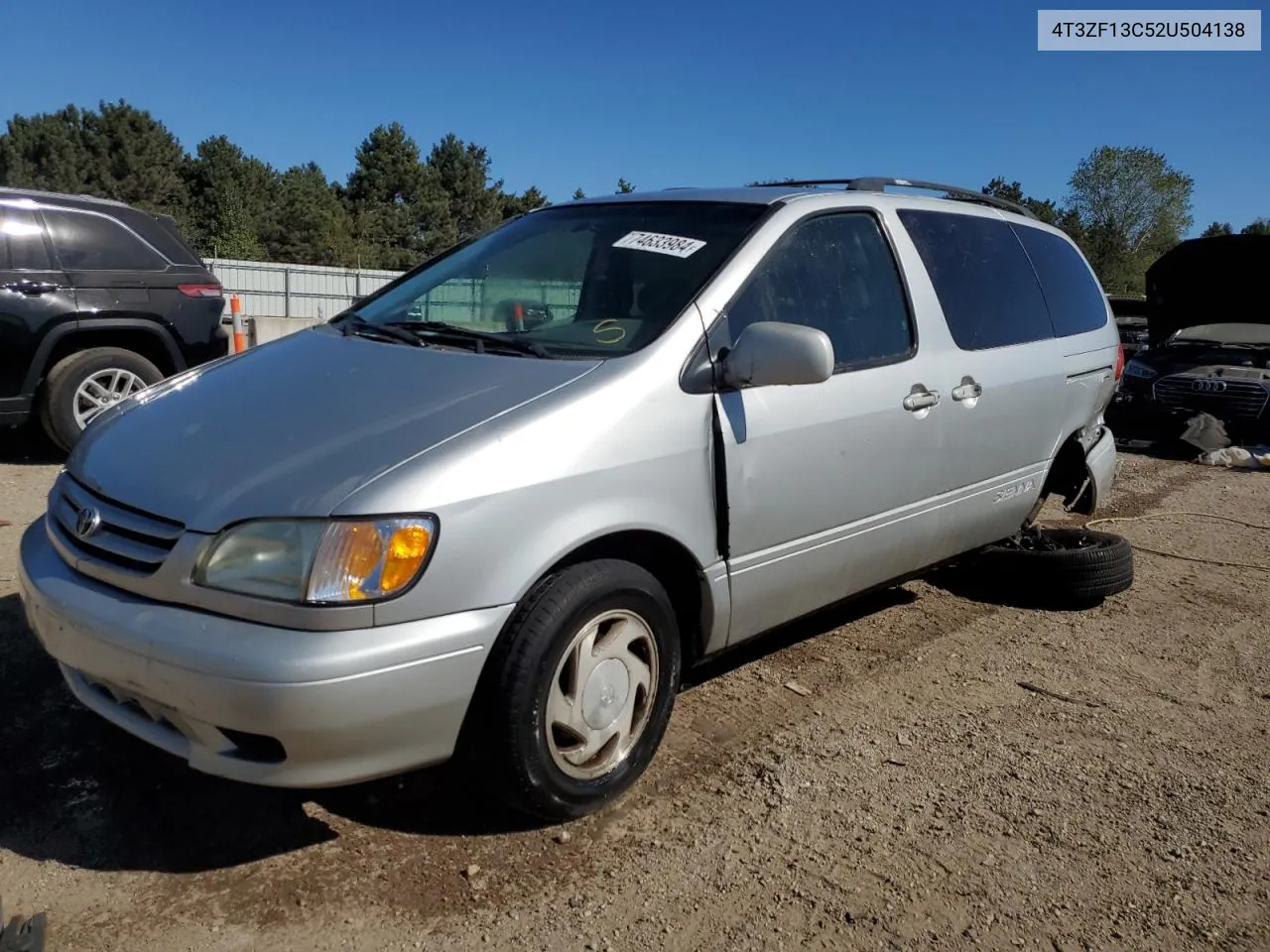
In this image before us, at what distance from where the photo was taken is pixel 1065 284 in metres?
4.91

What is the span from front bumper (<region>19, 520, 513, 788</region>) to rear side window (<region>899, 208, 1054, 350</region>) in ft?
7.83

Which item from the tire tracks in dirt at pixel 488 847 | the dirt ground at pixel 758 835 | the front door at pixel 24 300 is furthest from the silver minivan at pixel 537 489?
the front door at pixel 24 300

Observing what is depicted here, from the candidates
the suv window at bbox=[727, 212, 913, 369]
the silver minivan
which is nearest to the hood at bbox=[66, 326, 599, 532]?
the silver minivan

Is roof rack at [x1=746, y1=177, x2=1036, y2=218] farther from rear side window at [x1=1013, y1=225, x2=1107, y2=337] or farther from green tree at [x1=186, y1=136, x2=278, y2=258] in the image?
green tree at [x1=186, y1=136, x2=278, y2=258]

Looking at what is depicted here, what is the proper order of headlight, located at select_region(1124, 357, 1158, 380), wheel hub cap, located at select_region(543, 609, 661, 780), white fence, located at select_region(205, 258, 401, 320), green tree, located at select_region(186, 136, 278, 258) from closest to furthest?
1. wheel hub cap, located at select_region(543, 609, 661, 780)
2. headlight, located at select_region(1124, 357, 1158, 380)
3. white fence, located at select_region(205, 258, 401, 320)
4. green tree, located at select_region(186, 136, 278, 258)

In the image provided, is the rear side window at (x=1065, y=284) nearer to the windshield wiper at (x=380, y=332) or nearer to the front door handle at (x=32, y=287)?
the windshield wiper at (x=380, y=332)

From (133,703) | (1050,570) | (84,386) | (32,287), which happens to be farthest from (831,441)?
(32,287)

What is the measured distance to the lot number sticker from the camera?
3.29 metres

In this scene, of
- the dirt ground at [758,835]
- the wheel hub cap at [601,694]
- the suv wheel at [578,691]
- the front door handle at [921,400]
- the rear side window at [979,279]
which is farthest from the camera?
the rear side window at [979,279]

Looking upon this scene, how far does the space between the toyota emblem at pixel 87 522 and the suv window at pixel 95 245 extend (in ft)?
16.6

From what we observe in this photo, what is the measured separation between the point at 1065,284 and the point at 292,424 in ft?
12.6

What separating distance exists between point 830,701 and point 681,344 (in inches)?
58.3

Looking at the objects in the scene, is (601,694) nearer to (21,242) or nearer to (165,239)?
(21,242)

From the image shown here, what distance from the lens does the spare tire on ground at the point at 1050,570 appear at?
463 centimetres
